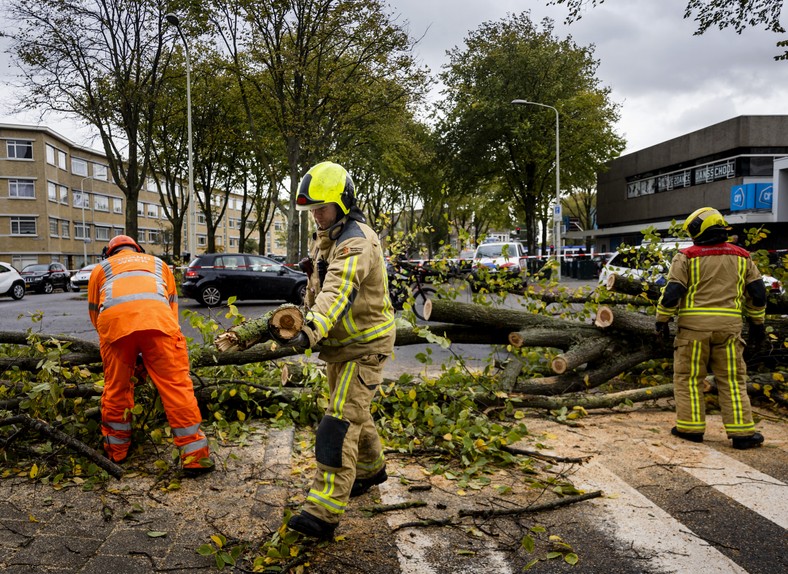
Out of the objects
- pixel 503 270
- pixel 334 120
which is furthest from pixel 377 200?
pixel 503 270

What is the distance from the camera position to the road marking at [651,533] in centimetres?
289

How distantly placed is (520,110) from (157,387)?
29.7 meters

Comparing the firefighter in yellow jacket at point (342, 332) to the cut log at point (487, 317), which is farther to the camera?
the cut log at point (487, 317)

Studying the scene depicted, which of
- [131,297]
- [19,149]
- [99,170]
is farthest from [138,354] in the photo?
[99,170]

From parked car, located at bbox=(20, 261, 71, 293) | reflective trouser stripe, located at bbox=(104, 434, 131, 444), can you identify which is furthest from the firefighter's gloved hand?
parked car, located at bbox=(20, 261, 71, 293)

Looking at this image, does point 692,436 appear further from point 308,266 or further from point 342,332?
point 308,266

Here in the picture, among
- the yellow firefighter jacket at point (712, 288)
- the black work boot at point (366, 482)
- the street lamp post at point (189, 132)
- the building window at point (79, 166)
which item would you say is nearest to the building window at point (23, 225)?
the building window at point (79, 166)

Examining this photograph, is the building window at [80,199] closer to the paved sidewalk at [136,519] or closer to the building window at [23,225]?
the building window at [23,225]

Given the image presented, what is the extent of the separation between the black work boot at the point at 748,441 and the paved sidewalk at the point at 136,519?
3.24 m

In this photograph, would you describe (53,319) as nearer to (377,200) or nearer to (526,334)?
(526,334)

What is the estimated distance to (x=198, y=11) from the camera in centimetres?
1984

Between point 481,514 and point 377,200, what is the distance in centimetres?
3918

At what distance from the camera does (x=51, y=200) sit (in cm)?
5053

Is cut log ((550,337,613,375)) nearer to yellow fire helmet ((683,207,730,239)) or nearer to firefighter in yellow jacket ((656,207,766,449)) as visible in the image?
firefighter in yellow jacket ((656,207,766,449))
